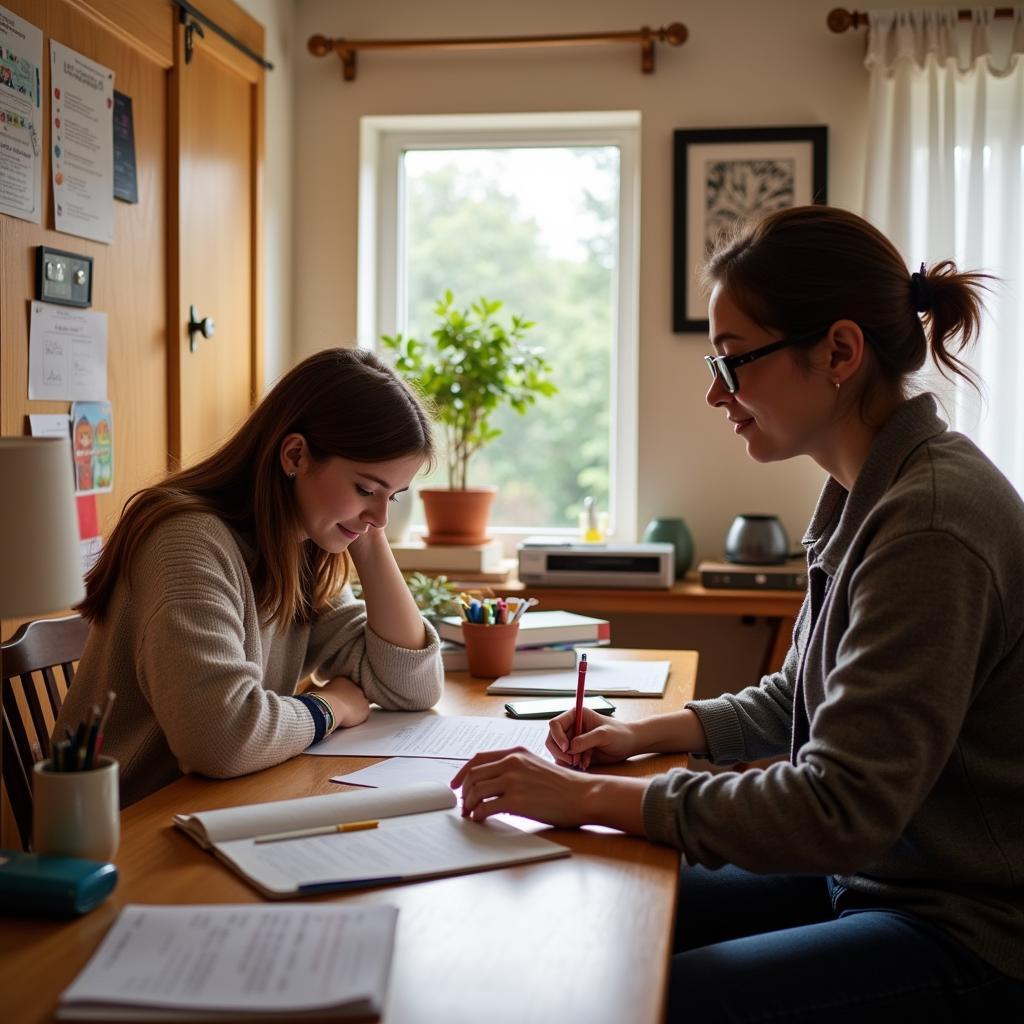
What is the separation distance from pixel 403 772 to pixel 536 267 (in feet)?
8.29

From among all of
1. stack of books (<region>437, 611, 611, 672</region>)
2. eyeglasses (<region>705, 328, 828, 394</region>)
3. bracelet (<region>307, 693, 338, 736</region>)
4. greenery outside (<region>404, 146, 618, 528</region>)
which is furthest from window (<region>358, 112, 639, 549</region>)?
eyeglasses (<region>705, 328, 828, 394</region>)

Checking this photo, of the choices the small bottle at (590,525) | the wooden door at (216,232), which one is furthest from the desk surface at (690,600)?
the wooden door at (216,232)

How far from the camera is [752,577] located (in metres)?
3.04

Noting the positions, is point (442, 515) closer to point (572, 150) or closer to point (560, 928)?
point (572, 150)

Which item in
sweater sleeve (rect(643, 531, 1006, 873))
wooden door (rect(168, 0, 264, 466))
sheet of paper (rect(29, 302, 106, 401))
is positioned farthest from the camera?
wooden door (rect(168, 0, 264, 466))

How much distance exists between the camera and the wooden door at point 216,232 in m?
2.79

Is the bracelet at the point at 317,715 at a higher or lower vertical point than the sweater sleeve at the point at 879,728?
lower

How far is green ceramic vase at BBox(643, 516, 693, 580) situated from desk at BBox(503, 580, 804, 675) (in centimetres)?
15

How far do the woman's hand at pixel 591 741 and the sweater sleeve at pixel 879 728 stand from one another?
303 mm

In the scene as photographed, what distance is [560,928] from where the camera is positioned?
94 cm

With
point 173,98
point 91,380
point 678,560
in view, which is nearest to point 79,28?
point 173,98

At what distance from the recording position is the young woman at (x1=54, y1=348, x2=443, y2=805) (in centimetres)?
136

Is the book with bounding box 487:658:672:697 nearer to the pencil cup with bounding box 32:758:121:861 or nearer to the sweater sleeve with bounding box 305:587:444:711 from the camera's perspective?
the sweater sleeve with bounding box 305:587:444:711

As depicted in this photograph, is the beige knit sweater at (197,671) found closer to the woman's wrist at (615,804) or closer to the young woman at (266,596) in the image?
the young woman at (266,596)
